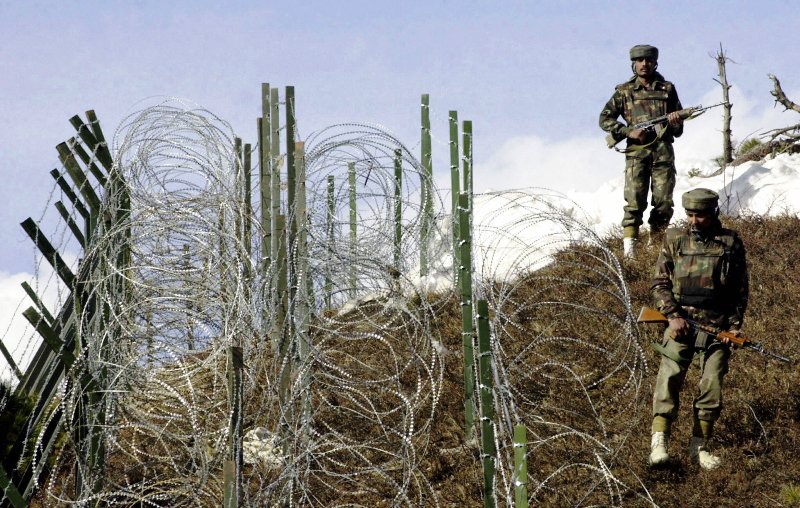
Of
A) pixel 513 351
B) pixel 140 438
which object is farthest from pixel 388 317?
pixel 140 438

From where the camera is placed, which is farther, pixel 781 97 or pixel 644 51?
pixel 781 97

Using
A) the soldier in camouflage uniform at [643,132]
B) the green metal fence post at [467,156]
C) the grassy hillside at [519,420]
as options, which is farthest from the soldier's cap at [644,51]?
the grassy hillside at [519,420]

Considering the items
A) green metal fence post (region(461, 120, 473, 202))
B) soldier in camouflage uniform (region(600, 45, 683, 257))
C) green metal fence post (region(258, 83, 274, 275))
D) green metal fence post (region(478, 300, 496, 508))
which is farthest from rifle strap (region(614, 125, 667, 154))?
green metal fence post (region(478, 300, 496, 508))

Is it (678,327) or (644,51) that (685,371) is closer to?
(678,327)

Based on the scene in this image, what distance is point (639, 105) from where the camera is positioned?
12008 millimetres

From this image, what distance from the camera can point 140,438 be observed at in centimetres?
1039

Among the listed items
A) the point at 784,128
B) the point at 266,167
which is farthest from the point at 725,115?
the point at 266,167

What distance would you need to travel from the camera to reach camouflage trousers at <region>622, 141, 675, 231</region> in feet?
40.1

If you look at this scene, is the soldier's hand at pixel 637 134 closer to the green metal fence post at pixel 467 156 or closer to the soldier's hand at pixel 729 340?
the green metal fence post at pixel 467 156

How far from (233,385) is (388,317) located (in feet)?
18.7

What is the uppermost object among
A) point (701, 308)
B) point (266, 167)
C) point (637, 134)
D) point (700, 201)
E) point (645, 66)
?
point (645, 66)

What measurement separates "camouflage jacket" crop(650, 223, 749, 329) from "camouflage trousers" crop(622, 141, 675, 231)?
3.81m

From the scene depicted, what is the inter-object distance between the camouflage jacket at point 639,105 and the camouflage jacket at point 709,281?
3744mm

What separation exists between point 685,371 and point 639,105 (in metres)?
4.27
